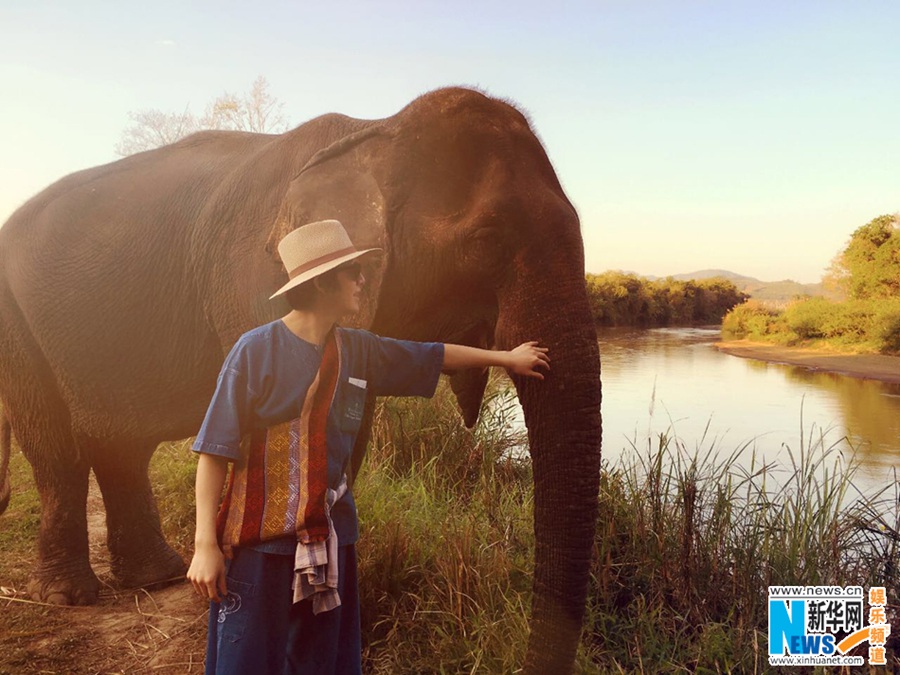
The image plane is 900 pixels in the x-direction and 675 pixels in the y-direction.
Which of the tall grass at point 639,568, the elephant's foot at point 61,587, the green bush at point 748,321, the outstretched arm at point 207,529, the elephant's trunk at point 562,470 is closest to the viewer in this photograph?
the outstretched arm at point 207,529

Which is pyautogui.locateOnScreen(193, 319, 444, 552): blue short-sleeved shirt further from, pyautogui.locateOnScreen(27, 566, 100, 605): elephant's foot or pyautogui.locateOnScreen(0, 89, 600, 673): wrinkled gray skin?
pyautogui.locateOnScreen(27, 566, 100, 605): elephant's foot

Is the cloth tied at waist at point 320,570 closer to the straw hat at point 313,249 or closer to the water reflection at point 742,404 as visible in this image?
the straw hat at point 313,249

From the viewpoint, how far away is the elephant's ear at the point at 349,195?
2.90 meters

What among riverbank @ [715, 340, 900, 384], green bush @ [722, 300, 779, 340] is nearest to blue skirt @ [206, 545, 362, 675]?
riverbank @ [715, 340, 900, 384]

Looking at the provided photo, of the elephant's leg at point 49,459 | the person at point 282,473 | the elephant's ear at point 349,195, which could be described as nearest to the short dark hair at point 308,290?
the person at point 282,473

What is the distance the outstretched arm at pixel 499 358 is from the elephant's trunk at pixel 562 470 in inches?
4.4

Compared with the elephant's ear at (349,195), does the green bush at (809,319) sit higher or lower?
lower

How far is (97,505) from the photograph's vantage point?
20.2 feet

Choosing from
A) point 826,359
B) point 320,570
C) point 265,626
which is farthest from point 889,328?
point 265,626

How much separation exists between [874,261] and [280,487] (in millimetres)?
20181

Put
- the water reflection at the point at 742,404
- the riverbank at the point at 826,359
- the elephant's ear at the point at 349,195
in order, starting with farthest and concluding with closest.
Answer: the riverbank at the point at 826,359 → the water reflection at the point at 742,404 → the elephant's ear at the point at 349,195

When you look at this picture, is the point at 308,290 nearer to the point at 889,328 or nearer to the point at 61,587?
the point at 61,587

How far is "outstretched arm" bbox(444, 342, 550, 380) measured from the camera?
2311mm

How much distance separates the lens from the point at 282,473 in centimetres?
199
